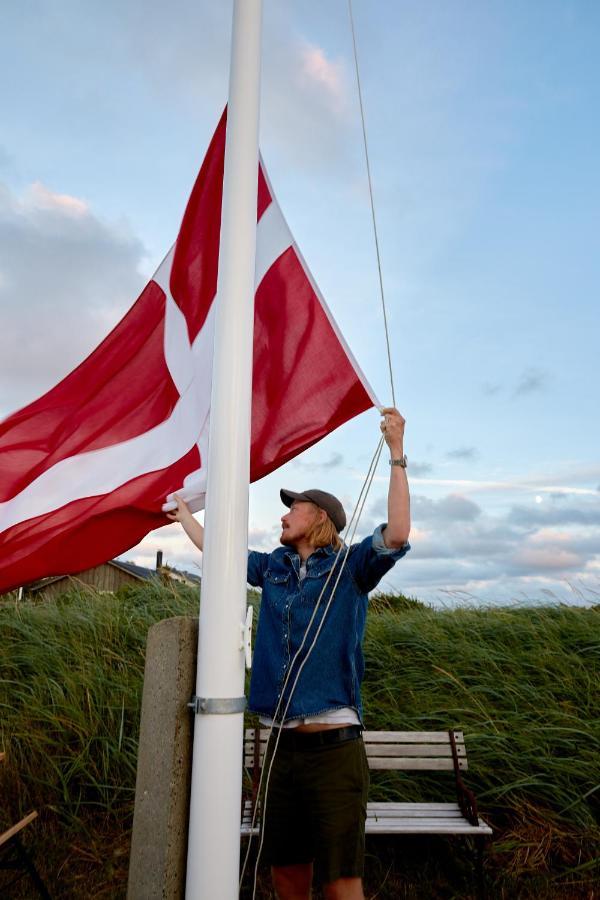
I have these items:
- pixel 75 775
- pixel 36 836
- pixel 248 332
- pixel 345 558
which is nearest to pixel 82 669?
pixel 75 775

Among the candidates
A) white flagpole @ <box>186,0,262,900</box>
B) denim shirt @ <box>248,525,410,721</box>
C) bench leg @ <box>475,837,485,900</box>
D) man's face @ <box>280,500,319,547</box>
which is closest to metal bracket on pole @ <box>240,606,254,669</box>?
white flagpole @ <box>186,0,262,900</box>

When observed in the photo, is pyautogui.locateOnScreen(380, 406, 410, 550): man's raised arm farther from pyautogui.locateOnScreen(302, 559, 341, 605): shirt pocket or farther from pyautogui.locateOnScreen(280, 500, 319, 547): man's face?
pyautogui.locateOnScreen(280, 500, 319, 547): man's face

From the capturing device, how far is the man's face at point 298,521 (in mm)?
3074

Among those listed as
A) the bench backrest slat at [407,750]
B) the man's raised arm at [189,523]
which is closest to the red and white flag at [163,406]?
the man's raised arm at [189,523]

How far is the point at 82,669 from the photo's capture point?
6223mm

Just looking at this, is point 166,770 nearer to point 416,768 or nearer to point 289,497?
point 289,497

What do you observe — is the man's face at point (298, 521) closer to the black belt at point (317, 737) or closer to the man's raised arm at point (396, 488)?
the man's raised arm at point (396, 488)

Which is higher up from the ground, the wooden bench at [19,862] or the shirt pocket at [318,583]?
the shirt pocket at [318,583]

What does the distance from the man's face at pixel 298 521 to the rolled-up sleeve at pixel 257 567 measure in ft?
0.51

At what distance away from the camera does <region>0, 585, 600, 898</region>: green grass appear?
4.52 m

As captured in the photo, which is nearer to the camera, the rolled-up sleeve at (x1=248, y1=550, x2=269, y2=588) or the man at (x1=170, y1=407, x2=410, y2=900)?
the man at (x1=170, y1=407, x2=410, y2=900)

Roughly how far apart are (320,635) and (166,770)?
780mm

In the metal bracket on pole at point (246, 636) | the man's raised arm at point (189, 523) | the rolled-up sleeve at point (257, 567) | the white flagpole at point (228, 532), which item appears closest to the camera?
the white flagpole at point (228, 532)

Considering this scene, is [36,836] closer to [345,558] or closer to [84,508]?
[84,508]
